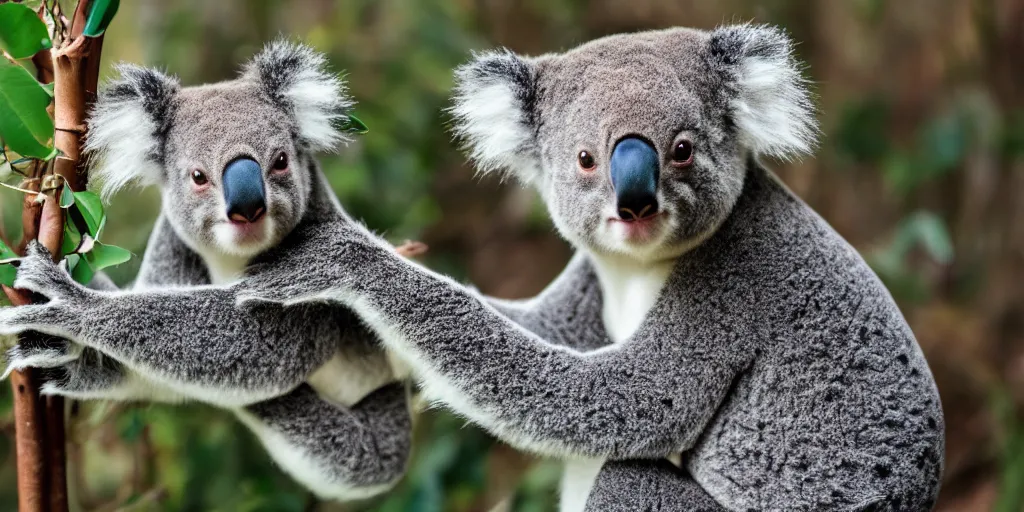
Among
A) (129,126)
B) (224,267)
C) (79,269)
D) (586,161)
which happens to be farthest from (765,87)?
(79,269)

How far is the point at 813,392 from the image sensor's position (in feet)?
7.19

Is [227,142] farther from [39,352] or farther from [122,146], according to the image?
[39,352]

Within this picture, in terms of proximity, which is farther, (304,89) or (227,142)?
(304,89)

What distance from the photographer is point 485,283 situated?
22.3 feet

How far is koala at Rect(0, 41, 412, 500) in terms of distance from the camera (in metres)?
1.84

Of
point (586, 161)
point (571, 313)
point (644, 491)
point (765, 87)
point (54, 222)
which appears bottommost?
point (644, 491)

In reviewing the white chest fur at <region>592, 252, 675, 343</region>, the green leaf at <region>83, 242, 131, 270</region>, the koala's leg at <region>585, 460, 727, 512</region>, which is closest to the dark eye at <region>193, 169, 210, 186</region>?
the green leaf at <region>83, 242, 131, 270</region>

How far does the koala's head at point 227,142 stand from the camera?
1.88 meters

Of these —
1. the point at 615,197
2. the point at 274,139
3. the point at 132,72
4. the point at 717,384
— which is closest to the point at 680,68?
the point at 615,197

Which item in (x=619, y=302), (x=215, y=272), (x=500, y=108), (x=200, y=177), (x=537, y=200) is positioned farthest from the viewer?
(x=537, y=200)

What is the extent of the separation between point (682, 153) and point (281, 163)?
0.92m

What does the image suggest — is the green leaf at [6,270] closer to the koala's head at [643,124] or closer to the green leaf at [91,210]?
the green leaf at [91,210]

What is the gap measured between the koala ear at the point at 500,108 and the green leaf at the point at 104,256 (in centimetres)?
93

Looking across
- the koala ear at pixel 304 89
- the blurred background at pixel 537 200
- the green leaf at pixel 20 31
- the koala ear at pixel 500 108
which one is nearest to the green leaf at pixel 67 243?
the green leaf at pixel 20 31
